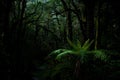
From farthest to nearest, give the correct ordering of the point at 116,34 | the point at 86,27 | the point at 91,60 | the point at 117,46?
the point at 116,34 → the point at 117,46 → the point at 86,27 → the point at 91,60

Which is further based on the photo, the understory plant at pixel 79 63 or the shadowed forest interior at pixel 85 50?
the shadowed forest interior at pixel 85 50

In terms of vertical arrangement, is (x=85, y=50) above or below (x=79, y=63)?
above

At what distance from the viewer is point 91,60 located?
721cm

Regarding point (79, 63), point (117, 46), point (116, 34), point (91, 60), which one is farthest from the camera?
point (116, 34)

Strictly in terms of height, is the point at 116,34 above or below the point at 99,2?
below

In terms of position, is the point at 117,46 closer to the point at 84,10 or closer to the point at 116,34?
the point at 116,34

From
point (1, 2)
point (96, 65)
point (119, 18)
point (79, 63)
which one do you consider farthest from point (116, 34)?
point (1, 2)

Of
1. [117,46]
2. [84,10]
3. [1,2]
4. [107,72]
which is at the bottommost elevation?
[107,72]

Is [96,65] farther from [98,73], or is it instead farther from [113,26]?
[113,26]

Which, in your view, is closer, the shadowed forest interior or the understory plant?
the understory plant

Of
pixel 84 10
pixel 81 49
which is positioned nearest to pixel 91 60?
pixel 81 49

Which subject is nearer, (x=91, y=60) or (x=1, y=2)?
(x=91, y=60)

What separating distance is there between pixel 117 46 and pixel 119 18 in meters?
1.19

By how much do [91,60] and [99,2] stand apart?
7.39 feet
